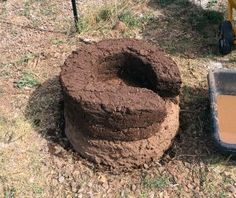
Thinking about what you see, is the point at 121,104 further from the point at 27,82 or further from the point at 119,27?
the point at 119,27

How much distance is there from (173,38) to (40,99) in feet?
6.67

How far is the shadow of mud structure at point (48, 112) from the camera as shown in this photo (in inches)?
182

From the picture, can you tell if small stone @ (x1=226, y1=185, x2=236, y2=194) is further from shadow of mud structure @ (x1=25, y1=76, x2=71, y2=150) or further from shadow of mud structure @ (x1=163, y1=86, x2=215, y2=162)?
shadow of mud structure @ (x1=25, y1=76, x2=71, y2=150)

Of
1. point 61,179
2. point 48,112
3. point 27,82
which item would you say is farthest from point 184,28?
point 61,179

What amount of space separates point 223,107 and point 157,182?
1140mm

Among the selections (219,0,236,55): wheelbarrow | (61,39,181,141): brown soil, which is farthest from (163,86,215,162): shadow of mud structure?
(219,0,236,55): wheelbarrow

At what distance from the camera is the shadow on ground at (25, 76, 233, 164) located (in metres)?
4.46

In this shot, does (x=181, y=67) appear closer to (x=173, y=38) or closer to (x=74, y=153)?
(x=173, y=38)

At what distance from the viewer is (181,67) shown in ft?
18.2

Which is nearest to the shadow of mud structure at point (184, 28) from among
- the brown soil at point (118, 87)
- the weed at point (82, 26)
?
the weed at point (82, 26)

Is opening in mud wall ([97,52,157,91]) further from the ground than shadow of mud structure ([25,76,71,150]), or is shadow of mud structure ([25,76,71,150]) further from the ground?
opening in mud wall ([97,52,157,91])

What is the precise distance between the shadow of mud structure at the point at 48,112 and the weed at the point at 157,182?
0.84 metres

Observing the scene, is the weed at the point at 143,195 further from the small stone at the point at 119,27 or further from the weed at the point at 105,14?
the weed at the point at 105,14

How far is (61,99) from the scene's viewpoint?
501cm
